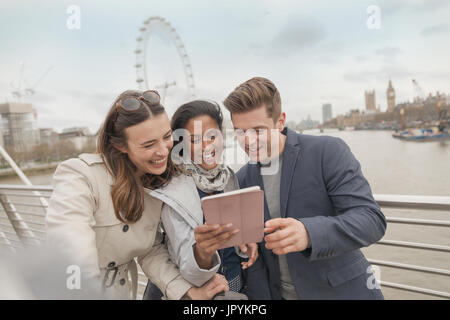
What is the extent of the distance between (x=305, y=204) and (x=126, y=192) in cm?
71

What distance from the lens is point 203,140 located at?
1417 millimetres

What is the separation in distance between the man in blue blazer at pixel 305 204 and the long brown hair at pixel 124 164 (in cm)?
40

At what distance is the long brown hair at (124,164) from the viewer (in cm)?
116

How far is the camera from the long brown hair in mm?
1163

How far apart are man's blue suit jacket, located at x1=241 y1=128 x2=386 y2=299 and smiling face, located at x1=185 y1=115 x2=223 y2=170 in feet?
1.12

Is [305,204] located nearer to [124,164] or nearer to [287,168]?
[287,168]

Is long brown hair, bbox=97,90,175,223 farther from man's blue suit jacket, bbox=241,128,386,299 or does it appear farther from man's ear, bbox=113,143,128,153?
man's blue suit jacket, bbox=241,128,386,299

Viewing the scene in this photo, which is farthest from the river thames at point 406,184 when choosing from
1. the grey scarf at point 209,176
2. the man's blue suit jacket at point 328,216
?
the man's blue suit jacket at point 328,216

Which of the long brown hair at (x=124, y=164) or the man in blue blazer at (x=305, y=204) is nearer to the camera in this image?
the man in blue blazer at (x=305, y=204)

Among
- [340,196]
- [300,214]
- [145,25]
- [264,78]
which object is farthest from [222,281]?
[145,25]

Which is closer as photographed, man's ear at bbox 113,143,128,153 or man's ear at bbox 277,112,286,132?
man's ear at bbox 113,143,128,153

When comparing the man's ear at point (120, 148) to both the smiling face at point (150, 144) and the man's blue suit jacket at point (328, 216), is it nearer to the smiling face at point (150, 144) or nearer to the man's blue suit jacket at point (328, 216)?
the smiling face at point (150, 144)

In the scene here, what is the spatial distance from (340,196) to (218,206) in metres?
0.55

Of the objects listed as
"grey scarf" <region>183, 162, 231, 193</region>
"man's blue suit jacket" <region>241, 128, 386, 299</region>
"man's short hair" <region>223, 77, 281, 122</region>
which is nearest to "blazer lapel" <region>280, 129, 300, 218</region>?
"man's blue suit jacket" <region>241, 128, 386, 299</region>
